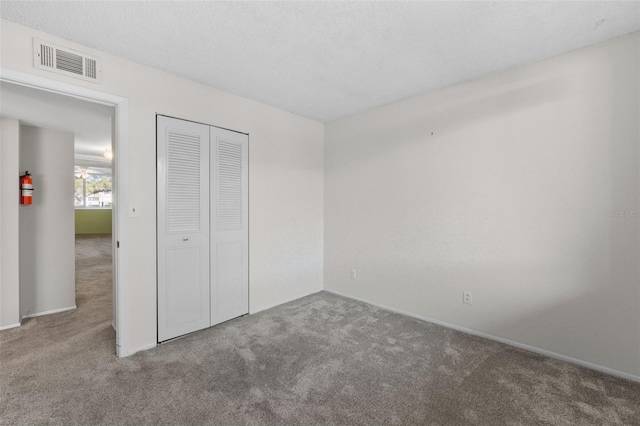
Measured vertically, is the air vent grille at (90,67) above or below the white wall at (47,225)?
above

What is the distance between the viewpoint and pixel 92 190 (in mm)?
10180

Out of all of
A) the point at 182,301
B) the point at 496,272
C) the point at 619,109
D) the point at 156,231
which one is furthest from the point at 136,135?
the point at 619,109

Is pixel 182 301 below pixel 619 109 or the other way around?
below

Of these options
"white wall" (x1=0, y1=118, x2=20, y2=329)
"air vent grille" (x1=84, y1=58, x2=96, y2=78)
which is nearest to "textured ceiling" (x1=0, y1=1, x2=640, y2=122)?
"air vent grille" (x1=84, y1=58, x2=96, y2=78)

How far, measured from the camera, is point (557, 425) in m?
1.61

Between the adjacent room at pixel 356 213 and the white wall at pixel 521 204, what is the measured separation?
0.02m

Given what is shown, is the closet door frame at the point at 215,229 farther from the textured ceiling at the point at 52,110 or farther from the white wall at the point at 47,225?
the white wall at the point at 47,225

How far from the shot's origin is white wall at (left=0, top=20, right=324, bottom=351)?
2.34 metres

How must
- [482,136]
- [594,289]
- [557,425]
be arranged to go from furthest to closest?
[482,136], [594,289], [557,425]

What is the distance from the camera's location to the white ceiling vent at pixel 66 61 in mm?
1964

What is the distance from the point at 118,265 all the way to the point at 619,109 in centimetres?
417

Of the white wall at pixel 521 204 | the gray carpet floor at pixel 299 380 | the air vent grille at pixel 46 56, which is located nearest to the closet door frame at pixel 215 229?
the gray carpet floor at pixel 299 380

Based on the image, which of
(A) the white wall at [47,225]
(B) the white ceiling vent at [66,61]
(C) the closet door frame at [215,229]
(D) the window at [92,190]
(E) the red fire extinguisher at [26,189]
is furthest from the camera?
(D) the window at [92,190]

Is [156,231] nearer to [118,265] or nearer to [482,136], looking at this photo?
[118,265]
